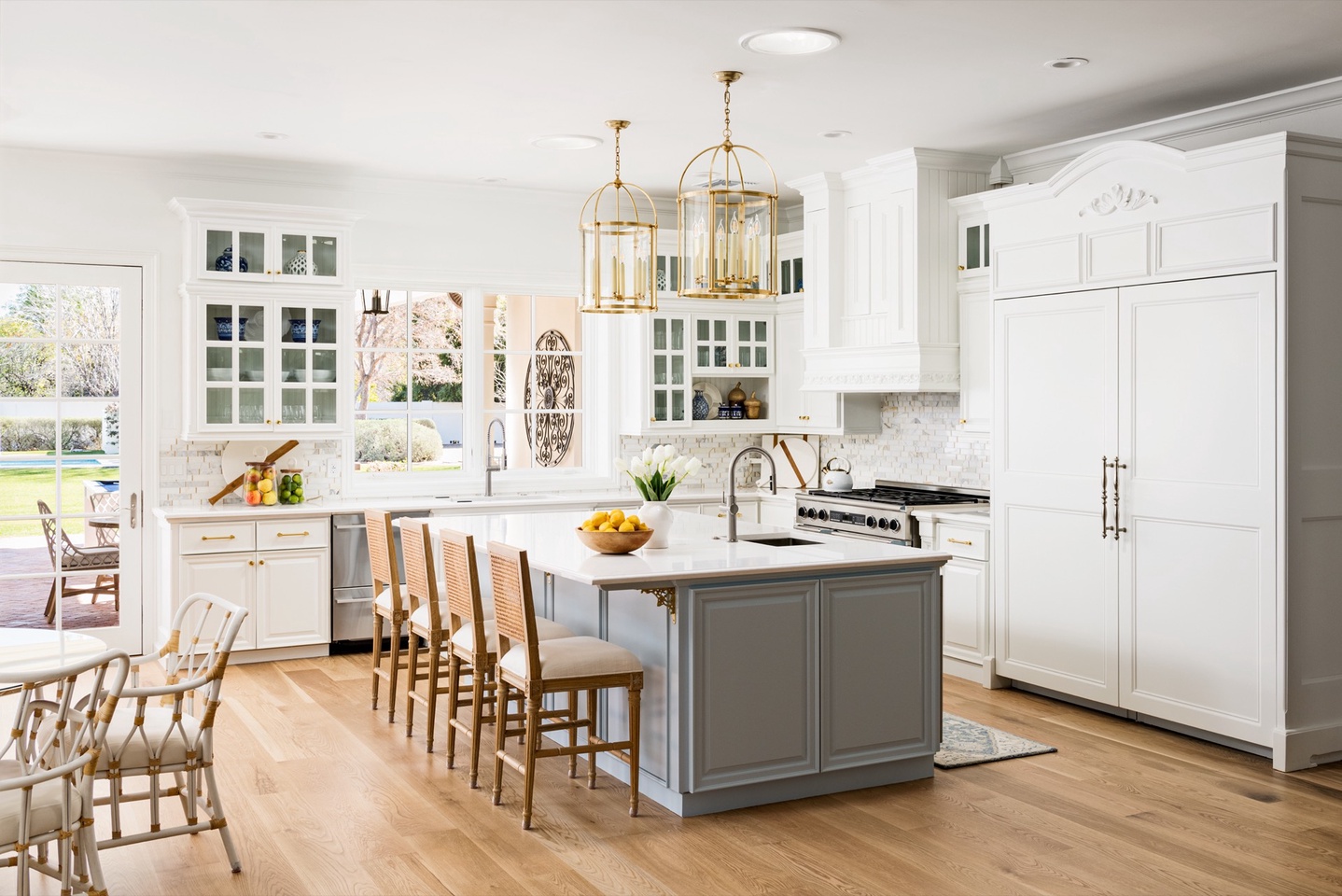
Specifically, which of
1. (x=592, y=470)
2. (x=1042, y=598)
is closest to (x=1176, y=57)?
(x=1042, y=598)

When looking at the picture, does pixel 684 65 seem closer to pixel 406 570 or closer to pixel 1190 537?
pixel 406 570

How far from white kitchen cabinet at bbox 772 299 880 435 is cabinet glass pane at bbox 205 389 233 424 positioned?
3351mm

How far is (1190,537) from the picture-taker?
15.6 ft

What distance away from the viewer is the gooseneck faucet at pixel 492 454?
7.41 m

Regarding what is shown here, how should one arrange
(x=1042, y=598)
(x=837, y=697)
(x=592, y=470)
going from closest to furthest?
1. (x=837, y=697)
2. (x=1042, y=598)
3. (x=592, y=470)

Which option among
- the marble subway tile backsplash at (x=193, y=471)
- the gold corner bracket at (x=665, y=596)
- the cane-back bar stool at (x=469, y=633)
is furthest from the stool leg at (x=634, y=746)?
the marble subway tile backsplash at (x=193, y=471)

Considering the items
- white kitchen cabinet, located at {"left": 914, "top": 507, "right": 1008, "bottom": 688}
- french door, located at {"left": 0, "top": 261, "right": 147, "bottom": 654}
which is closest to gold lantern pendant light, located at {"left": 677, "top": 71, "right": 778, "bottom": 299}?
white kitchen cabinet, located at {"left": 914, "top": 507, "right": 1008, "bottom": 688}

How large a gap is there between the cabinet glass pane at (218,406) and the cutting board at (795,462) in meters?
3.50

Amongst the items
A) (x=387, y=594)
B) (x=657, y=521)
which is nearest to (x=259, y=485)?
(x=387, y=594)

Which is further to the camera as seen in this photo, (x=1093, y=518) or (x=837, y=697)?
(x=1093, y=518)

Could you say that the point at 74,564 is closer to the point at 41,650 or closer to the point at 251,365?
the point at 251,365

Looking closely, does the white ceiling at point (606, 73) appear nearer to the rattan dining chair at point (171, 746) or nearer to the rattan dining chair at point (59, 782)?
the rattan dining chair at point (171, 746)

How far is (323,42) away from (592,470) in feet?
13.1

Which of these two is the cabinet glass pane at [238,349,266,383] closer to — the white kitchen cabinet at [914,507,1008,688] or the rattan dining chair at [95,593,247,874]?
the rattan dining chair at [95,593,247,874]
